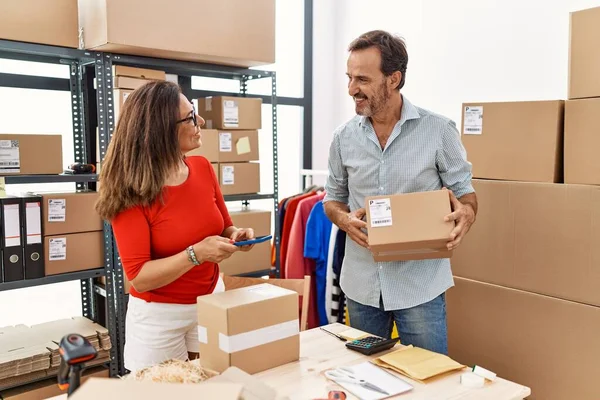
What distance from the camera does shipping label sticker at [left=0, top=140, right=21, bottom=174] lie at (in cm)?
220

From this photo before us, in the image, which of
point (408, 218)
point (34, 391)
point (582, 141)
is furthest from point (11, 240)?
point (582, 141)

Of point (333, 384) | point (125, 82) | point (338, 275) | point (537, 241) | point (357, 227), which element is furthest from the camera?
point (338, 275)

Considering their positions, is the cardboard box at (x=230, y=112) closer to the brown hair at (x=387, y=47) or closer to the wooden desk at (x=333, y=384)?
the brown hair at (x=387, y=47)

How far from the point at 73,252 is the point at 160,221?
1.05 meters

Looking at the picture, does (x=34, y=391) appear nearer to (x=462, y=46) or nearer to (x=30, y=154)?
(x=30, y=154)

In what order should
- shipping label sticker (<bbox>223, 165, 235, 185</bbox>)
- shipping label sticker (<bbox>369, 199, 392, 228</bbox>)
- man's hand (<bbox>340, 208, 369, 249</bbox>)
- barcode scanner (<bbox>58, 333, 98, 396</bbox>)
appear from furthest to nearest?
shipping label sticker (<bbox>223, 165, 235, 185</bbox>) → man's hand (<bbox>340, 208, 369, 249</bbox>) → shipping label sticker (<bbox>369, 199, 392, 228</bbox>) → barcode scanner (<bbox>58, 333, 98, 396</bbox>)

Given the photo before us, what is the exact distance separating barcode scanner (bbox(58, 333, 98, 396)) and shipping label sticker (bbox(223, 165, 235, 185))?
1993 mm

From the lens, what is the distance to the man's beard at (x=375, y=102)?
70.7 inches

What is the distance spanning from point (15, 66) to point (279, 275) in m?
1.80

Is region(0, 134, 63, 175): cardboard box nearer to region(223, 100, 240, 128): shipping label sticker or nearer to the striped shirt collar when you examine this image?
region(223, 100, 240, 128): shipping label sticker

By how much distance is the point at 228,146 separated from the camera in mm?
2857

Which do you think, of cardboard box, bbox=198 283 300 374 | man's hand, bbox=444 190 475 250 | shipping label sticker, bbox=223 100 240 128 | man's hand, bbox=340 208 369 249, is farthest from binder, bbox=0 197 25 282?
man's hand, bbox=444 190 475 250

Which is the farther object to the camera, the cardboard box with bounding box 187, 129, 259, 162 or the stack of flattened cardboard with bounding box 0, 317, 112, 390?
the cardboard box with bounding box 187, 129, 259, 162

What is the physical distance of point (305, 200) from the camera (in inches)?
119
